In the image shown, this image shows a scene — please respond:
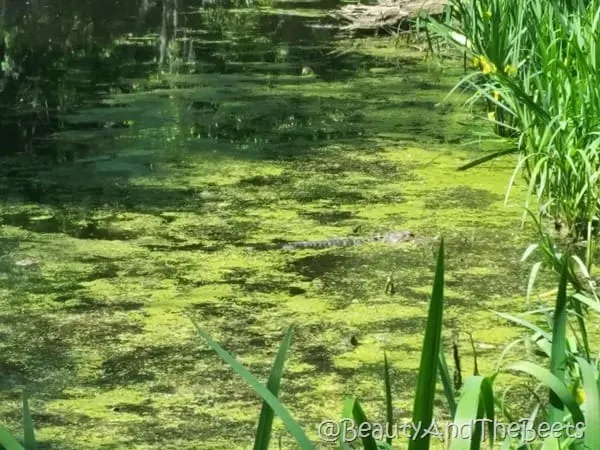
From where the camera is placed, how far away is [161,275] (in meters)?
3.22

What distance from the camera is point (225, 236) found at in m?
3.56

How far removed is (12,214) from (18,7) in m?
5.25

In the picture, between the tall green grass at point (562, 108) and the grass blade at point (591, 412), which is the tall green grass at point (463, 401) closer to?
the grass blade at point (591, 412)

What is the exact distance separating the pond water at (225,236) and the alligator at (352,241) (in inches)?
1.8

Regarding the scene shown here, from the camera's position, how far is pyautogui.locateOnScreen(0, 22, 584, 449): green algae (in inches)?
97.3

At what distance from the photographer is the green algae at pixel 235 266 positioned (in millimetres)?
2471

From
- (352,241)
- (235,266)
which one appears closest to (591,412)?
(235,266)

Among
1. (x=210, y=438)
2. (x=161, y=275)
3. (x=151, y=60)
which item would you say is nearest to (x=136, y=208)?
(x=161, y=275)

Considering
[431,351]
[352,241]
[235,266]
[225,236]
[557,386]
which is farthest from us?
[225,236]

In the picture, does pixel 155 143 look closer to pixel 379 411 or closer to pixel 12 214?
pixel 12 214

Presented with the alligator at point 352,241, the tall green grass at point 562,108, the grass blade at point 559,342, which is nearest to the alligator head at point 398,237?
the alligator at point 352,241

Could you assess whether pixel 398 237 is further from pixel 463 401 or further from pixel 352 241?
pixel 463 401

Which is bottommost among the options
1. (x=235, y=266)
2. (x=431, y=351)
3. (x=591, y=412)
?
(x=235, y=266)

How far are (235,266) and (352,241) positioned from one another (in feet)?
1.19
